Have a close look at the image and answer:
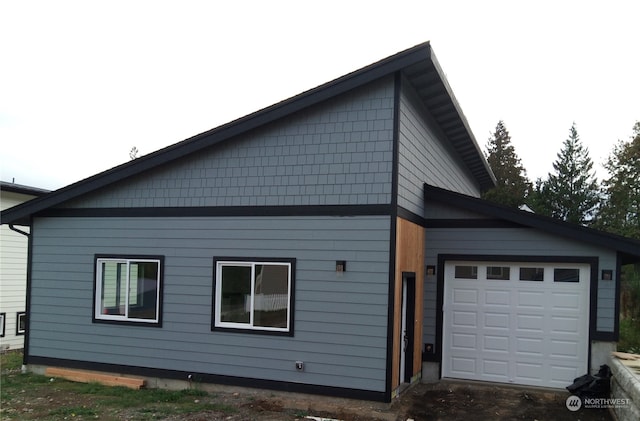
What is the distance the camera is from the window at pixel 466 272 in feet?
30.6

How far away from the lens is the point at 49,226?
32.8 ft

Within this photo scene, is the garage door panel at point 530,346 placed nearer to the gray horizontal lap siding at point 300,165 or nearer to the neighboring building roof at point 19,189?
the gray horizontal lap siding at point 300,165

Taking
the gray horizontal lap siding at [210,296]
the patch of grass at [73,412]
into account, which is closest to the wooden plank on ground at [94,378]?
the gray horizontal lap siding at [210,296]

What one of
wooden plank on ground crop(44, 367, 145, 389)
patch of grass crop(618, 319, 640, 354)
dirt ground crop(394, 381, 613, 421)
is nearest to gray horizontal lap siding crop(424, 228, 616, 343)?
dirt ground crop(394, 381, 613, 421)

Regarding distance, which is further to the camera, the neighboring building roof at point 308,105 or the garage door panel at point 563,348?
the garage door panel at point 563,348

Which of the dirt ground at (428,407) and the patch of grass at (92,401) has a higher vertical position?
the dirt ground at (428,407)

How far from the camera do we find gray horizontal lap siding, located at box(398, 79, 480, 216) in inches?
317

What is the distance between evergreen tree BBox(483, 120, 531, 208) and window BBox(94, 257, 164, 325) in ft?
97.7

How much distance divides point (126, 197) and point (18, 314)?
6557mm

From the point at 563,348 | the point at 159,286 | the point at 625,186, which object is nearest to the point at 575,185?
the point at 625,186

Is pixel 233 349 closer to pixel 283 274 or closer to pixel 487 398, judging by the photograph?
pixel 283 274

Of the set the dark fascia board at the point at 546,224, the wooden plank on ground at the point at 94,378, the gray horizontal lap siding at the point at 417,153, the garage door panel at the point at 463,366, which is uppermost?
the gray horizontal lap siding at the point at 417,153

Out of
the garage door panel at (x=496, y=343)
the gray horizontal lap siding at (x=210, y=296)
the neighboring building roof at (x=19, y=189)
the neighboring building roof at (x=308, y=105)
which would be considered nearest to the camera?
the neighboring building roof at (x=308, y=105)

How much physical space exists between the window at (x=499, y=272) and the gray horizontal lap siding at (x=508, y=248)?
296 millimetres
